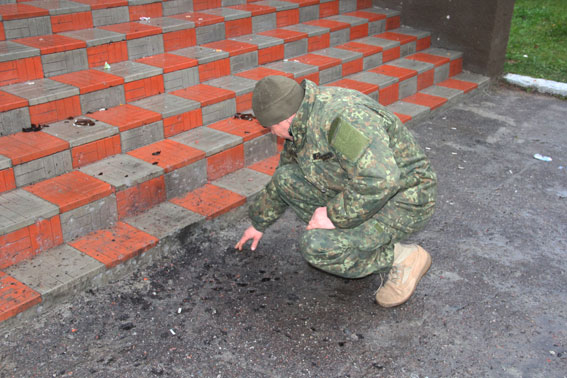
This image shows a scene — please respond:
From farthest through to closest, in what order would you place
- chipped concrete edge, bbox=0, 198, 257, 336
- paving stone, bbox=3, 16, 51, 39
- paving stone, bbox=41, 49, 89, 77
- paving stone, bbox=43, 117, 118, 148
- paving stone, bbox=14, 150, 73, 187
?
paving stone, bbox=3, 16, 51, 39, paving stone, bbox=41, 49, 89, 77, paving stone, bbox=43, 117, 118, 148, paving stone, bbox=14, 150, 73, 187, chipped concrete edge, bbox=0, 198, 257, 336

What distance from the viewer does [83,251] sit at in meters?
3.39

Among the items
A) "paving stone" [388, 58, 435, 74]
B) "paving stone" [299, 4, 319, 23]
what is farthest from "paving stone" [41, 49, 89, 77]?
"paving stone" [388, 58, 435, 74]

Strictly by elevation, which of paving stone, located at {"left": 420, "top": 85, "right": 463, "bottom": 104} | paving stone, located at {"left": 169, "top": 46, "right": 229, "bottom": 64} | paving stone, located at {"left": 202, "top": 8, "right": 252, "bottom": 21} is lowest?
paving stone, located at {"left": 420, "top": 85, "right": 463, "bottom": 104}

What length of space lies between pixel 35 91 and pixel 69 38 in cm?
73

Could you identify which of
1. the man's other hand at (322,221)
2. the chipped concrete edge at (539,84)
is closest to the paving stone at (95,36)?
the man's other hand at (322,221)

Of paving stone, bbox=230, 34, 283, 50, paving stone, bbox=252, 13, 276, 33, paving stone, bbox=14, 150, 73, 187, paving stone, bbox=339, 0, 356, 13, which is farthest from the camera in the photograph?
paving stone, bbox=339, 0, 356, 13

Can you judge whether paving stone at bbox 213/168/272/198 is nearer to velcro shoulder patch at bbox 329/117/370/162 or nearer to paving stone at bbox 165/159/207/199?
paving stone at bbox 165/159/207/199

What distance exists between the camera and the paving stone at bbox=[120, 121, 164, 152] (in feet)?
13.4

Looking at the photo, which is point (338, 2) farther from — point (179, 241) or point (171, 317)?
point (171, 317)

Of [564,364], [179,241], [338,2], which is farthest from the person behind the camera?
[338,2]

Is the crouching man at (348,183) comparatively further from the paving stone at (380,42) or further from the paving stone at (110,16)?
the paving stone at (380,42)

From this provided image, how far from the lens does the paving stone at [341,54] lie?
19.4 ft

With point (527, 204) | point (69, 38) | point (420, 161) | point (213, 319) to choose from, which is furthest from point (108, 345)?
point (527, 204)

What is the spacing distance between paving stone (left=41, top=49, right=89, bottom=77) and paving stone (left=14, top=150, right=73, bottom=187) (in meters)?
0.92
